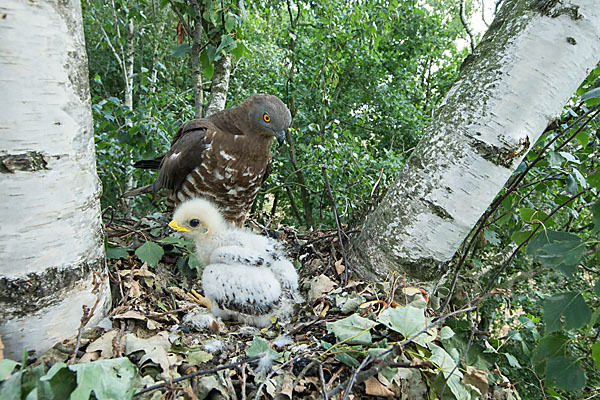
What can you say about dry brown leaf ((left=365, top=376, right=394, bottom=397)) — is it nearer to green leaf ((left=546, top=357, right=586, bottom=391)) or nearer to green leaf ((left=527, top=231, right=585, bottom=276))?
green leaf ((left=546, top=357, right=586, bottom=391))

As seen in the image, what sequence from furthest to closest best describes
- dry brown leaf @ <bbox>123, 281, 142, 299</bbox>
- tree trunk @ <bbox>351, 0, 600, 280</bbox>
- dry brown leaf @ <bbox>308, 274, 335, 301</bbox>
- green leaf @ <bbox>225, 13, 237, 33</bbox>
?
green leaf @ <bbox>225, 13, 237, 33</bbox> → dry brown leaf @ <bbox>308, 274, 335, 301</bbox> → dry brown leaf @ <bbox>123, 281, 142, 299</bbox> → tree trunk @ <bbox>351, 0, 600, 280</bbox>

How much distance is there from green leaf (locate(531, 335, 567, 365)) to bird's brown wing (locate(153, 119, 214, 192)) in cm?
248

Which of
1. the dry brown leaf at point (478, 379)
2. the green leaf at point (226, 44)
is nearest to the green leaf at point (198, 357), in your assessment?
the dry brown leaf at point (478, 379)

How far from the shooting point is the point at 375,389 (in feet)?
4.15

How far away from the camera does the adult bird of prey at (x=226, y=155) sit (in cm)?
297

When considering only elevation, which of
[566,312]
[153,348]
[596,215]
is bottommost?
[153,348]

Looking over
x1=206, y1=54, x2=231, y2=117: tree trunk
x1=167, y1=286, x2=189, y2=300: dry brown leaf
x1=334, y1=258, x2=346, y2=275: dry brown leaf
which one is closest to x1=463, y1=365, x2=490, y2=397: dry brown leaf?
x1=334, y1=258, x2=346, y2=275: dry brown leaf

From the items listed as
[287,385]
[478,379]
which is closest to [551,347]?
[478,379]

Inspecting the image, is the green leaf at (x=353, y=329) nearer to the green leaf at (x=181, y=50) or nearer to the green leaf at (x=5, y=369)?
the green leaf at (x=5, y=369)

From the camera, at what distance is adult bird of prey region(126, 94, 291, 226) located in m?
2.97

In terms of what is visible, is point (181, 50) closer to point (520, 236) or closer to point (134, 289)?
point (134, 289)

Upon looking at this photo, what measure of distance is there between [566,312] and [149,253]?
1939 mm

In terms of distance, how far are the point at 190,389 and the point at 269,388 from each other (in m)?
0.27

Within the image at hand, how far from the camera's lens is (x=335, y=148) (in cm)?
425
